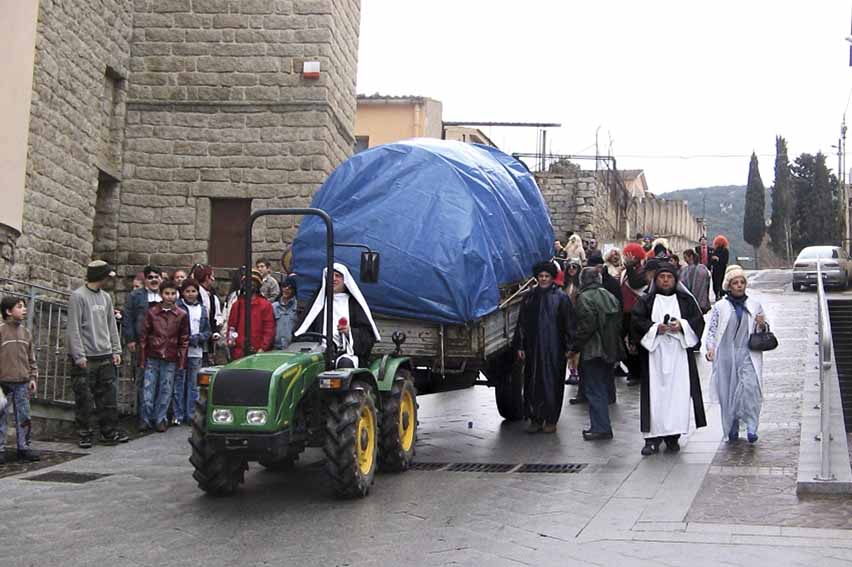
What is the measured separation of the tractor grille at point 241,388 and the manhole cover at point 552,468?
110 inches

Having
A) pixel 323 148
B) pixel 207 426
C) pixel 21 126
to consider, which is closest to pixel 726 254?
pixel 323 148

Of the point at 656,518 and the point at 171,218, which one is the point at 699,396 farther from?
the point at 171,218

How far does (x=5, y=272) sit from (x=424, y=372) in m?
5.44

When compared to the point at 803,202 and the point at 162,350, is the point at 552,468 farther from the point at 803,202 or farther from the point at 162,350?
the point at 803,202

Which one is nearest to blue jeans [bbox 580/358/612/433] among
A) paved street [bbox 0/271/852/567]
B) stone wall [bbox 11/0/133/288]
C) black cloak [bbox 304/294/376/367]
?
paved street [bbox 0/271/852/567]

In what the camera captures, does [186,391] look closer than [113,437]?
No

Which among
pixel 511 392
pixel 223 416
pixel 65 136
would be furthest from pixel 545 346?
pixel 65 136

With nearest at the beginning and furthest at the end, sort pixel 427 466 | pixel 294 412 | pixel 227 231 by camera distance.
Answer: pixel 294 412, pixel 427 466, pixel 227 231

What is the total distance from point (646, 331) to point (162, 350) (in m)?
5.40

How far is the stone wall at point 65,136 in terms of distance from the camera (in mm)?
13430

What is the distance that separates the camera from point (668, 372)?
398 inches

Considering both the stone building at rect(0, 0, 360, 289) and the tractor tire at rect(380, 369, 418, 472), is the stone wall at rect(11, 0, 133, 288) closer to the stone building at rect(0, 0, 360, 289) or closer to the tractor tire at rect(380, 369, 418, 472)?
the stone building at rect(0, 0, 360, 289)

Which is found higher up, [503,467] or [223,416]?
[223,416]

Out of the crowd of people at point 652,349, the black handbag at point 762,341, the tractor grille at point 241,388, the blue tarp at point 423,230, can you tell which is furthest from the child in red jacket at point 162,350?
the black handbag at point 762,341
